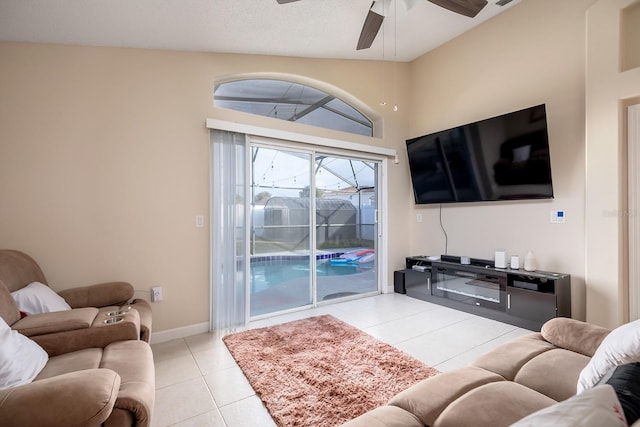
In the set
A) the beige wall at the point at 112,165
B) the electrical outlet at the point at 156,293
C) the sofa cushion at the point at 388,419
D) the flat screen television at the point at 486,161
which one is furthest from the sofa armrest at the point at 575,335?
the electrical outlet at the point at 156,293

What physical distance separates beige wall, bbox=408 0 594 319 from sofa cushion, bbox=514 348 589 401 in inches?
81.3

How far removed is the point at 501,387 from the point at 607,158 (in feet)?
8.77

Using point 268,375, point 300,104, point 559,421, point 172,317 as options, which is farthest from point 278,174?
point 559,421

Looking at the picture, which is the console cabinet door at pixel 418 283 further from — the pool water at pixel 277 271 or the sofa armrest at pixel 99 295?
the sofa armrest at pixel 99 295

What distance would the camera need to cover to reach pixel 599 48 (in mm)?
2742

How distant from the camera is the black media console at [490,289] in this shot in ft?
9.76

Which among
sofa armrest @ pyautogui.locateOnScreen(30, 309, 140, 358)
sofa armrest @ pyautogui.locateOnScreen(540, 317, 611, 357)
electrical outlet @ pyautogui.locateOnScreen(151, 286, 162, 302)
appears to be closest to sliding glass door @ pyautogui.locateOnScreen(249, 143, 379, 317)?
electrical outlet @ pyautogui.locateOnScreen(151, 286, 162, 302)

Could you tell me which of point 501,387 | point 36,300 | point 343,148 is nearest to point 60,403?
point 36,300

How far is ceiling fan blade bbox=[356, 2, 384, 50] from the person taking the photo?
239 centimetres

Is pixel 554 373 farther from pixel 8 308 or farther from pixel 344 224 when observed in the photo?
pixel 344 224

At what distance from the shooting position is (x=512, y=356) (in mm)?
1575

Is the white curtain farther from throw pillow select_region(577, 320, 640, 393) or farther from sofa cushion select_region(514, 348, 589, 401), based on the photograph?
throw pillow select_region(577, 320, 640, 393)

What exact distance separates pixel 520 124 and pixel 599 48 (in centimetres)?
85

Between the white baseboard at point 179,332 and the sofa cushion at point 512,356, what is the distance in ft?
8.66
